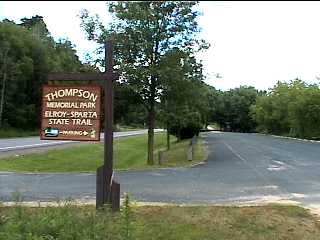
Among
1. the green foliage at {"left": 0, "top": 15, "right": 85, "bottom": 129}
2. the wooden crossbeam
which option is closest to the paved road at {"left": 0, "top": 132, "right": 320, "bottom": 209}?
the wooden crossbeam

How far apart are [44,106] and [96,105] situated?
98 centimetres

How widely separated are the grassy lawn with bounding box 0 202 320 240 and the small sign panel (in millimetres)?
1342

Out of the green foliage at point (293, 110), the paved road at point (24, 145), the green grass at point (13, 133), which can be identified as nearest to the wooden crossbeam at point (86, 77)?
the paved road at point (24, 145)

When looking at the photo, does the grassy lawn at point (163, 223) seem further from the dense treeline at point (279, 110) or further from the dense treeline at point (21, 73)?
the dense treeline at point (21, 73)

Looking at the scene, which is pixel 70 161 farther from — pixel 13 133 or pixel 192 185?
pixel 13 133

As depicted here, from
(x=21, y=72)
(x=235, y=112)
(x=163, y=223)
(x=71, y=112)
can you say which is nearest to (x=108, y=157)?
(x=71, y=112)

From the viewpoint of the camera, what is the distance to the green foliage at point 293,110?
56.6 meters

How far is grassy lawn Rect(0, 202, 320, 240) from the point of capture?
6.50 m

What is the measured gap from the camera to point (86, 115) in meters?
9.55

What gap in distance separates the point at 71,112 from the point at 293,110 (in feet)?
173

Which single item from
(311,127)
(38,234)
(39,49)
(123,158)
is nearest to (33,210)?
(38,234)

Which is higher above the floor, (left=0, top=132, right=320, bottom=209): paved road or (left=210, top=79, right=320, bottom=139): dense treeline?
(left=210, top=79, right=320, bottom=139): dense treeline

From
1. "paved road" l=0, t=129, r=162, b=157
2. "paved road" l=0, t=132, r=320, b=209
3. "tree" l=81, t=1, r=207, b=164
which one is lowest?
"paved road" l=0, t=129, r=162, b=157

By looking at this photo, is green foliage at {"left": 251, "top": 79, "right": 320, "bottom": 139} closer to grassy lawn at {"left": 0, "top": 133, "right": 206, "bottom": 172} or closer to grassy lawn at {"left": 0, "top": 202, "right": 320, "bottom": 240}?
grassy lawn at {"left": 0, "top": 133, "right": 206, "bottom": 172}
